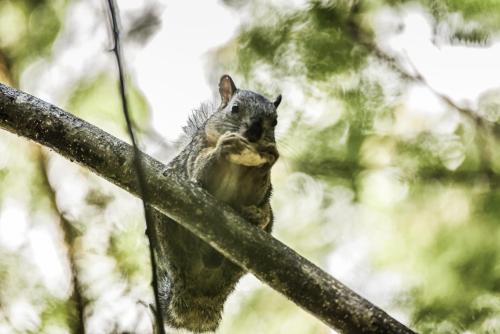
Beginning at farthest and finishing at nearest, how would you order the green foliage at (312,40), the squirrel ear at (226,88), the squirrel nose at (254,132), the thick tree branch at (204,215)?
1. the squirrel ear at (226,88)
2. the green foliage at (312,40)
3. the squirrel nose at (254,132)
4. the thick tree branch at (204,215)

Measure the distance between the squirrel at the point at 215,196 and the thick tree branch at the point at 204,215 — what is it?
1.36ft

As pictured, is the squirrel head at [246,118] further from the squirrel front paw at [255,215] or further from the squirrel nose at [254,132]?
the squirrel front paw at [255,215]

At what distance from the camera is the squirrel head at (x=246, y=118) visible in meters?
3.08

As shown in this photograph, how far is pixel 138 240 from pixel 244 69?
108 centimetres

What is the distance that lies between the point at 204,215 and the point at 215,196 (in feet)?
1.55

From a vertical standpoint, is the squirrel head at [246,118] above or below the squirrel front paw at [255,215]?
above

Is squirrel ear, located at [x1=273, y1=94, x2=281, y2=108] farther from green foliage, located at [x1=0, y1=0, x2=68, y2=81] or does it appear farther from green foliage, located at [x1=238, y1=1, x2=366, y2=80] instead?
green foliage, located at [x1=0, y1=0, x2=68, y2=81]

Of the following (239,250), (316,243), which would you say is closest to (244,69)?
(316,243)

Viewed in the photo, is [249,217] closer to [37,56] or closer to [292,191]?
[292,191]

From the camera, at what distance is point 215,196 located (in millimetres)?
2914

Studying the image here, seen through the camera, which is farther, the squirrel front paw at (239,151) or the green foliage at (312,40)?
the green foliage at (312,40)

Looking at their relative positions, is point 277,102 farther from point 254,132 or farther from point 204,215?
point 204,215

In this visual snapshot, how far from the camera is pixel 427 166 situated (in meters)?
3.32

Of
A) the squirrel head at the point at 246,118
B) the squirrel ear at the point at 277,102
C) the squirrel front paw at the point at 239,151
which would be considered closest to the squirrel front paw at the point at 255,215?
the squirrel front paw at the point at 239,151
